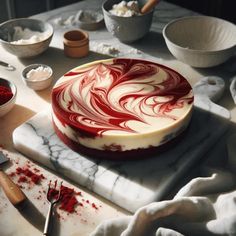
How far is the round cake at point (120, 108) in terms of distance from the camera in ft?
3.63

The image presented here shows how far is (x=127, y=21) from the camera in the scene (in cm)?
158

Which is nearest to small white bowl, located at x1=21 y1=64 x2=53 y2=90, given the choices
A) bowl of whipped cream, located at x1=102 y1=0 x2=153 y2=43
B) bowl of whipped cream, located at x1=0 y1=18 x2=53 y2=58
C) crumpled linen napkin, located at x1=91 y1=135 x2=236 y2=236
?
bowl of whipped cream, located at x1=0 y1=18 x2=53 y2=58

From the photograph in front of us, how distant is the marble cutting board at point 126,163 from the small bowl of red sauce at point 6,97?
0.08 metres

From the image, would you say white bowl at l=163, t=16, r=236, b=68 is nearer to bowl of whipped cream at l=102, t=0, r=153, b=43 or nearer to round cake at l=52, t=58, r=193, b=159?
bowl of whipped cream at l=102, t=0, r=153, b=43

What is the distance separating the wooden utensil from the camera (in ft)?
3.38

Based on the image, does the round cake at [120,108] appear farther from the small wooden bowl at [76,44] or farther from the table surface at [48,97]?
the small wooden bowl at [76,44]

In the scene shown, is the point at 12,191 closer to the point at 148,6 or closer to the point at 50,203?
the point at 50,203

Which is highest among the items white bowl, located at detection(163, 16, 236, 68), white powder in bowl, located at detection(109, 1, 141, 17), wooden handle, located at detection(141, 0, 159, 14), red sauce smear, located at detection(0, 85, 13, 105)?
wooden handle, located at detection(141, 0, 159, 14)

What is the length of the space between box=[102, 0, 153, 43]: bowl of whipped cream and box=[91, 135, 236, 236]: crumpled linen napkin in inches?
30.1

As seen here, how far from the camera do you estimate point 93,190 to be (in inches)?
42.8

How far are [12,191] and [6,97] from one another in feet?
1.17

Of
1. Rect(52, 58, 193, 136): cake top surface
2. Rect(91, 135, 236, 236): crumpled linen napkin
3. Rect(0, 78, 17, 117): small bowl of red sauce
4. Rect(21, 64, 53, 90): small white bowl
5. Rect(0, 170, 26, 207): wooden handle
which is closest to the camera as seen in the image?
Rect(91, 135, 236, 236): crumpled linen napkin

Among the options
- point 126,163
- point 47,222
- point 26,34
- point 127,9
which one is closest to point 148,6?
point 127,9

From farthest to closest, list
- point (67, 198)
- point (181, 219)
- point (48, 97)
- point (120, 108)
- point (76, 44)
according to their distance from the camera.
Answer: point (76, 44) → point (48, 97) → point (120, 108) → point (67, 198) → point (181, 219)
